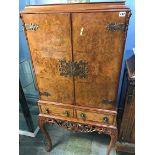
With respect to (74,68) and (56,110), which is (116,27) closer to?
(74,68)

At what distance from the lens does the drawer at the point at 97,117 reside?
1384 mm

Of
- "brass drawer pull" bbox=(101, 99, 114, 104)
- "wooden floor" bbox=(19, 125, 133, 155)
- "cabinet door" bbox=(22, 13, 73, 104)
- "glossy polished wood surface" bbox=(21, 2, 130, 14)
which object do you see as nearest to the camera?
"glossy polished wood surface" bbox=(21, 2, 130, 14)

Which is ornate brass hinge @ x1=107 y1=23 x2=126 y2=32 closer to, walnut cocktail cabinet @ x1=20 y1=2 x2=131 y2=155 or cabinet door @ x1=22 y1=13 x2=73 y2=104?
walnut cocktail cabinet @ x1=20 y1=2 x2=131 y2=155

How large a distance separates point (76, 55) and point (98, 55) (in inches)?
5.8

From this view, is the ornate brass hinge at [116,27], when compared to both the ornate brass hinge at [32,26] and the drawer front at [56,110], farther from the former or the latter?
the drawer front at [56,110]

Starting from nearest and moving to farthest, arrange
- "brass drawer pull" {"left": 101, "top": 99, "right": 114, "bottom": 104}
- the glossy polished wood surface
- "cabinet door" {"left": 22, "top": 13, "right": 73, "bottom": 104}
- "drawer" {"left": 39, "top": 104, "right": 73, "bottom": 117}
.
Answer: the glossy polished wood surface → "cabinet door" {"left": 22, "top": 13, "right": 73, "bottom": 104} → "brass drawer pull" {"left": 101, "top": 99, "right": 114, "bottom": 104} → "drawer" {"left": 39, "top": 104, "right": 73, "bottom": 117}

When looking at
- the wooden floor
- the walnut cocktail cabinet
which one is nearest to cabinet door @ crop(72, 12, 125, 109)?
the walnut cocktail cabinet

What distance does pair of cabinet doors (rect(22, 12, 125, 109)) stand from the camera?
3.58ft

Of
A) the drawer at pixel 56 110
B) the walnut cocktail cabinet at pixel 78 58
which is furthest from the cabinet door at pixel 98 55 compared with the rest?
the drawer at pixel 56 110
